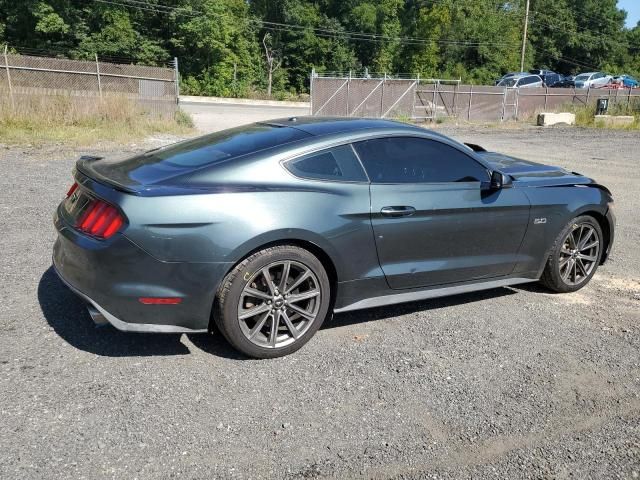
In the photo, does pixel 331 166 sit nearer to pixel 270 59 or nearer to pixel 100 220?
pixel 100 220

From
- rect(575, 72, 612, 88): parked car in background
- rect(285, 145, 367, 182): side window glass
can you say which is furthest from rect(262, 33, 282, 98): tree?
rect(285, 145, 367, 182): side window glass

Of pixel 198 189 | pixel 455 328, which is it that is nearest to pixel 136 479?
pixel 198 189

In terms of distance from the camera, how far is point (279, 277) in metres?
3.61

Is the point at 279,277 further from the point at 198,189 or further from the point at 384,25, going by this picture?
the point at 384,25

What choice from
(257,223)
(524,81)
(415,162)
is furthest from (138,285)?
(524,81)

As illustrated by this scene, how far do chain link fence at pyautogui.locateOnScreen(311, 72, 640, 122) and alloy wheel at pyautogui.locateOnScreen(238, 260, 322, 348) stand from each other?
808 inches

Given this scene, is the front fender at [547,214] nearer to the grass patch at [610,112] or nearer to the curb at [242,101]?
the grass patch at [610,112]

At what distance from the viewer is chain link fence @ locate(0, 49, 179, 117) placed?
49.8ft

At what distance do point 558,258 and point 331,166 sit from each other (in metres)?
2.34

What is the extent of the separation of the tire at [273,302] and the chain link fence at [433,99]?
20527 mm

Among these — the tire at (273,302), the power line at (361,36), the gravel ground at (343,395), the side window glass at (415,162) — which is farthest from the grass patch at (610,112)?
the power line at (361,36)

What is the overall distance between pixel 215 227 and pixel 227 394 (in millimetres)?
974

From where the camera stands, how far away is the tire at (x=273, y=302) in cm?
345

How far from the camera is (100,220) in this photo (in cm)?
336
